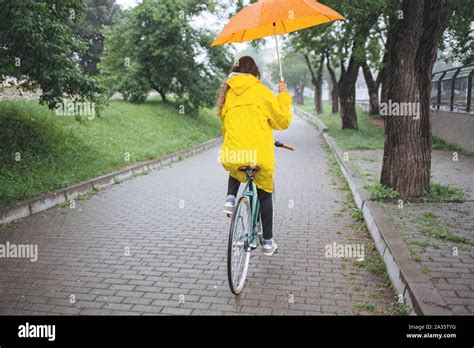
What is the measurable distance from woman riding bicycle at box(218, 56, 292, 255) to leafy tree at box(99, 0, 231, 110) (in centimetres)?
1642

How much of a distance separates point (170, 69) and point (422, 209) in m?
16.9

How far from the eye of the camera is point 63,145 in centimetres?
1006

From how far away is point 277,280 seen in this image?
443 centimetres

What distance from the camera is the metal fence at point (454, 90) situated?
13.2 m

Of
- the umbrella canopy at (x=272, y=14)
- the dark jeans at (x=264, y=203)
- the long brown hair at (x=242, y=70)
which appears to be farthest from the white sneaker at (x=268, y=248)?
the umbrella canopy at (x=272, y=14)

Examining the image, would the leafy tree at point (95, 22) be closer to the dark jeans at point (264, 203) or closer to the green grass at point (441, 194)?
the green grass at point (441, 194)

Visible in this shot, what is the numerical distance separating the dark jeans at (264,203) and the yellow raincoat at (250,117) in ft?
1.02

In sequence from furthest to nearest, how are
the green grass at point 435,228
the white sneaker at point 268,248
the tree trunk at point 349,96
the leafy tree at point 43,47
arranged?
1. the tree trunk at point 349,96
2. the leafy tree at point 43,47
3. the green grass at point 435,228
4. the white sneaker at point 268,248

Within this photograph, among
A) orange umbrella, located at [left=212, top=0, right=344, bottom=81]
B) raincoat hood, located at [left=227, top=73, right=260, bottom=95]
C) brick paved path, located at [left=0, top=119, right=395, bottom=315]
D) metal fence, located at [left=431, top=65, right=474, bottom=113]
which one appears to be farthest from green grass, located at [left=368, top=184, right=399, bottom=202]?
metal fence, located at [left=431, top=65, right=474, bottom=113]

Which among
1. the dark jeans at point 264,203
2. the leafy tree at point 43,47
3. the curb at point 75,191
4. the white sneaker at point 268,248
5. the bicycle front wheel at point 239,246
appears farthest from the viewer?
the leafy tree at point 43,47

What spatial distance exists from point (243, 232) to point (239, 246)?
0.58 feet

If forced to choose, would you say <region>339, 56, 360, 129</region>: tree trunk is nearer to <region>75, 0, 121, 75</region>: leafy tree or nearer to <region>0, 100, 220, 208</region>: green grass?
<region>0, 100, 220, 208</region>: green grass
